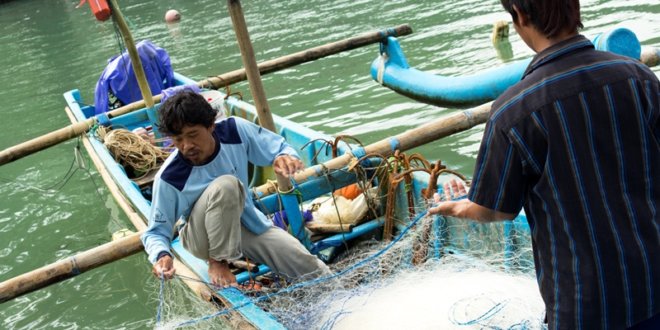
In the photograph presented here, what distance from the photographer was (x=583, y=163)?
167 centimetres

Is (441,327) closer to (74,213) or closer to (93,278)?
(93,278)

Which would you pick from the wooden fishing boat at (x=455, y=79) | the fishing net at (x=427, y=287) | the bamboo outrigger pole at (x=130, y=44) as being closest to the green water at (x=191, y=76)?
the wooden fishing boat at (x=455, y=79)

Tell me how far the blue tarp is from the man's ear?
6.36 meters

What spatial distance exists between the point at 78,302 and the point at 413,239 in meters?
3.13

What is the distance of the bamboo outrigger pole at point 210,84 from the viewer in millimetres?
6336

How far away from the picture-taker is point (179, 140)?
3254mm

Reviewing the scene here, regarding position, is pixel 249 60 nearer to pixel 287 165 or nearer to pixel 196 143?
pixel 287 165

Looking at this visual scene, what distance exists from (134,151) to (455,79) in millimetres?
2766

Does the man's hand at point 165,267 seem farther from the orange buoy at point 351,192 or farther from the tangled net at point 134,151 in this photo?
the tangled net at point 134,151

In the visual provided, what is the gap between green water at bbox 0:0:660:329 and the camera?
576 cm

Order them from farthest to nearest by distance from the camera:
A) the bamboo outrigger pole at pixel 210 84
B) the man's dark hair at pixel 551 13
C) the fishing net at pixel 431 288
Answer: the bamboo outrigger pole at pixel 210 84 < the fishing net at pixel 431 288 < the man's dark hair at pixel 551 13

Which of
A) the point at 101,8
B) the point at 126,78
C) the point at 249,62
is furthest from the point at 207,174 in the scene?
the point at 126,78

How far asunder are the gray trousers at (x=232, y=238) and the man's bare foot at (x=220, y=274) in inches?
1.8

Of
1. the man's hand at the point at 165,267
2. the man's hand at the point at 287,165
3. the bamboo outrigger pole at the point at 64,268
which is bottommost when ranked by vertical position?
the bamboo outrigger pole at the point at 64,268
